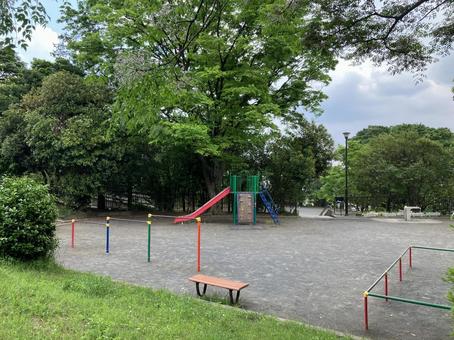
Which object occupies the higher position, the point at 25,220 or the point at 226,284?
the point at 25,220

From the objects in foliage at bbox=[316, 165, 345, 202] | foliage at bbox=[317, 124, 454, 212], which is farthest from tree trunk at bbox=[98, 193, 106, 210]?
foliage at bbox=[316, 165, 345, 202]

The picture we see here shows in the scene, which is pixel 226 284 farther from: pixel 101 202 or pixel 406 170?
pixel 406 170

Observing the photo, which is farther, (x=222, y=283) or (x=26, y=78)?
(x=26, y=78)

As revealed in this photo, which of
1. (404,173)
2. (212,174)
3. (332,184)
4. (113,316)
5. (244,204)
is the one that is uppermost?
(404,173)

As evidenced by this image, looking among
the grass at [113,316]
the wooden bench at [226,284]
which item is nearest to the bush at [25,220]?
the grass at [113,316]

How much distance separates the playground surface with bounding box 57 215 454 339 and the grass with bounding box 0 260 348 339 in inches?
31.4

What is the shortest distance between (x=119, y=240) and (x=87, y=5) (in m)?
13.6

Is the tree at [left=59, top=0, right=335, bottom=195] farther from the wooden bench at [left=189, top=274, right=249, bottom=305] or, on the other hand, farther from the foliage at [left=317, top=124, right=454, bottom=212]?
the wooden bench at [left=189, top=274, right=249, bottom=305]

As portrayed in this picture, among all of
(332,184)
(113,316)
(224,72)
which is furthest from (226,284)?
(332,184)

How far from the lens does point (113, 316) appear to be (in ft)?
13.6

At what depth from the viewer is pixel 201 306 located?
16.4 ft

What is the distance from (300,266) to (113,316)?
192 inches

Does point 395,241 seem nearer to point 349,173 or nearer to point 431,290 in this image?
point 431,290

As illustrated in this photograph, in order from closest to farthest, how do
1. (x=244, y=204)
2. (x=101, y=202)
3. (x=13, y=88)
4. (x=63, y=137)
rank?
(x=63, y=137) < (x=244, y=204) < (x=101, y=202) < (x=13, y=88)
